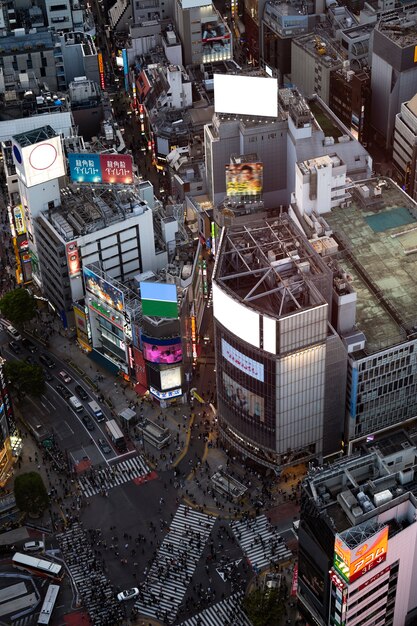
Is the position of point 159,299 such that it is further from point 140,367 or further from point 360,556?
point 360,556

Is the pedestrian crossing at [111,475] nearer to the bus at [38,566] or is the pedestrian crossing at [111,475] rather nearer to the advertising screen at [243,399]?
the bus at [38,566]

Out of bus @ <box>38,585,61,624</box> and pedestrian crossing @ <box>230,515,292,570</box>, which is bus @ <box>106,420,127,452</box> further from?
bus @ <box>38,585,61,624</box>

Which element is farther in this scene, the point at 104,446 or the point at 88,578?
the point at 104,446

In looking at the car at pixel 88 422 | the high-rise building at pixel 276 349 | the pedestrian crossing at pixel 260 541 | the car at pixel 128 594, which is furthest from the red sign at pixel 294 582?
the car at pixel 88 422

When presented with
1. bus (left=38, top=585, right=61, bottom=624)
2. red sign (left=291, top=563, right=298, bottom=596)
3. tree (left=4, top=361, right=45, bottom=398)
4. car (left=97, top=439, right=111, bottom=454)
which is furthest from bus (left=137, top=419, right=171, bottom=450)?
red sign (left=291, top=563, right=298, bottom=596)

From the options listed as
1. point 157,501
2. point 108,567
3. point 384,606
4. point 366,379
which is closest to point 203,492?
point 157,501

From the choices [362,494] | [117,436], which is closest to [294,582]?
[362,494]
